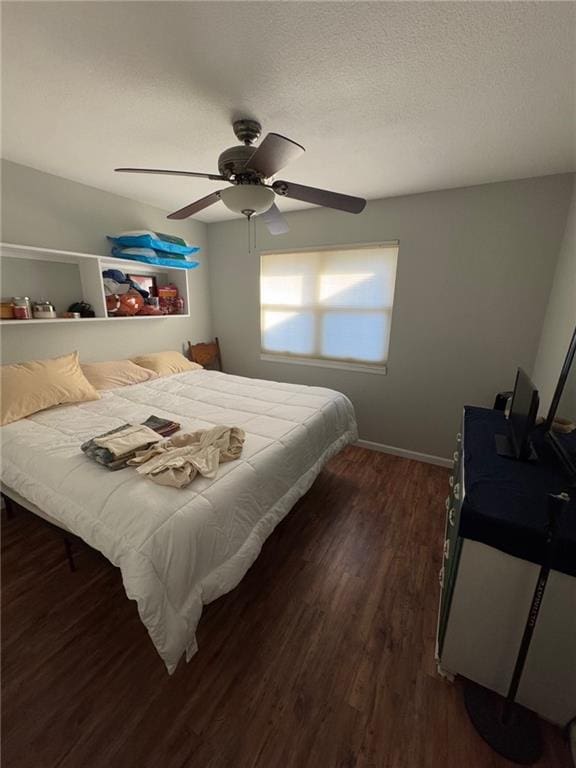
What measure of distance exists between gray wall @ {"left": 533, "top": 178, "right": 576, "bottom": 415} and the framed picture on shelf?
353 centimetres

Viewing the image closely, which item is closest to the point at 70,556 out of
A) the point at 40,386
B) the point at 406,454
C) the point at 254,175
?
the point at 40,386

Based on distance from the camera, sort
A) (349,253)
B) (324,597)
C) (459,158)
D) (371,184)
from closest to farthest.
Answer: (324,597), (459,158), (371,184), (349,253)

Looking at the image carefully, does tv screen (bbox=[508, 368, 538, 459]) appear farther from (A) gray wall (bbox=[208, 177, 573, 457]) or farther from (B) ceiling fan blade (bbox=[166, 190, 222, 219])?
(B) ceiling fan blade (bbox=[166, 190, 222, 219])

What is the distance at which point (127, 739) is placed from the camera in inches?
41.9

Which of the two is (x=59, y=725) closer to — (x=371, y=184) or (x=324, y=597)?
(x=324, y=597)

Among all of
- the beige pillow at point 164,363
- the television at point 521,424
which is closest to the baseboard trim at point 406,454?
the television at point 521,424

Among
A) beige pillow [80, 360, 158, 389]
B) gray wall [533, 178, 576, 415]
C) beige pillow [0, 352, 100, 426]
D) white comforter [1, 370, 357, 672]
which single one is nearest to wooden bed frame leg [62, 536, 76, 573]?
white comforter [1, 370, 357, 672]

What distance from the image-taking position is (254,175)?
150 centimetres

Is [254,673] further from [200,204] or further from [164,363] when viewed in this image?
[164,363]

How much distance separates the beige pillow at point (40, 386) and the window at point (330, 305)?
200 centimetres

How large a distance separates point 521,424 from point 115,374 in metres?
3.00

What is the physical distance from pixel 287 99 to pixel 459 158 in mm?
1255

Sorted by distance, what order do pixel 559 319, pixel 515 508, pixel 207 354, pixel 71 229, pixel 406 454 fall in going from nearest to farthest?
pixel 515 508 < pixel 559 319 < pixel 71 229 < pixel 406 454 < pixel 207 354

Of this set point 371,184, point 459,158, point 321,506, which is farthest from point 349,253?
point 321,506
